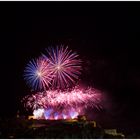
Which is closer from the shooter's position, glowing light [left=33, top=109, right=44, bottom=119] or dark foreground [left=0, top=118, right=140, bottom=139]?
dark foreground [left=0, top=118, right=140, bottom=139]

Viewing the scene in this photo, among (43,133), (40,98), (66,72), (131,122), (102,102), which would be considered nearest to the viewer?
(43,133)

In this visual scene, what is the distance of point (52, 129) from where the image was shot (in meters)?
33.8

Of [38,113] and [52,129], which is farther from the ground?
[38,113]

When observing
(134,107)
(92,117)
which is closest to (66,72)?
(92,117)

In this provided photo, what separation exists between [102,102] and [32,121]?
20.2 m

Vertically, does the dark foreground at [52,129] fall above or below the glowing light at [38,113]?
below

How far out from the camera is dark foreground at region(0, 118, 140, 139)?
30656 mm

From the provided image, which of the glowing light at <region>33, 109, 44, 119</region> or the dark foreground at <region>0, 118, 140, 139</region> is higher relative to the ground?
the glowing light at <region>33, 109, 44, 119</region>

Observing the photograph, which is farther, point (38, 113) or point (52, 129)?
point (38, 113)

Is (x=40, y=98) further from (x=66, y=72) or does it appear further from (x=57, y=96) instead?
(x=66, y=72)

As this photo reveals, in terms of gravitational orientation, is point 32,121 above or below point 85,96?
below

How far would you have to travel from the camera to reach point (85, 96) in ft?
127

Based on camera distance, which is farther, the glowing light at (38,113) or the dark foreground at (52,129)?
the glowing light at (38,113)

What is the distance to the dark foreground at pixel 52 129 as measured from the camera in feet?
101
